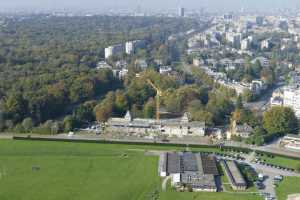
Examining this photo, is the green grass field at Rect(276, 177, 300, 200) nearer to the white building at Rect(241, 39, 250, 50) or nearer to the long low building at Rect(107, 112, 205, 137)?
the long low building at Rect(107, 112, 205, 137)

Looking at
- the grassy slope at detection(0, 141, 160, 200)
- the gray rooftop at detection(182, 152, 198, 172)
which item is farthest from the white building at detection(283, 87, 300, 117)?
the grassy slope at detection(0, 141, 160, 200)

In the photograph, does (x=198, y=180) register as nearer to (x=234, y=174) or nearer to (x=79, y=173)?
(x=234, y=174)

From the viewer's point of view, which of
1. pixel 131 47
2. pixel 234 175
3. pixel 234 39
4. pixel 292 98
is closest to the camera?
pixel 234 175

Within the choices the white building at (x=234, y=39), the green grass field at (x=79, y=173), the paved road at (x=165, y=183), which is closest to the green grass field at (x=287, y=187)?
the green grass field at (x=79, y=173)

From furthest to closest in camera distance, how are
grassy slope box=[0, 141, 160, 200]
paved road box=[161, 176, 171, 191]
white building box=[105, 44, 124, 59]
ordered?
1. white building box=[105, 44, 124, 59]
2. paved road box=[161, 176, 171, 191]
3. grassy slope box=[0, 141, 160, 200]

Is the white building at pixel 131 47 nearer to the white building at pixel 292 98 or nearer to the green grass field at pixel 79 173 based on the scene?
the white building at pixel 292 98

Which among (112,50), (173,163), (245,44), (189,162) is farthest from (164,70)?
(173,163)
